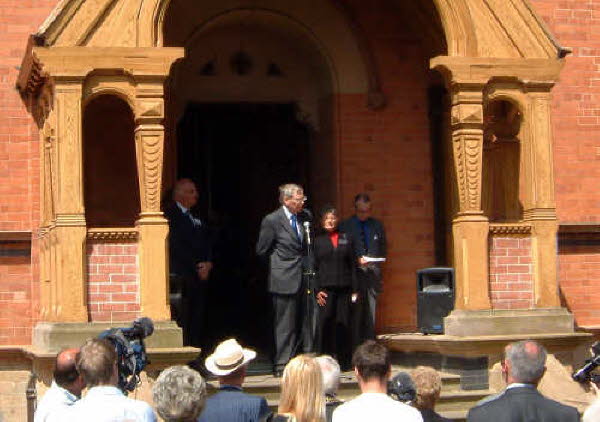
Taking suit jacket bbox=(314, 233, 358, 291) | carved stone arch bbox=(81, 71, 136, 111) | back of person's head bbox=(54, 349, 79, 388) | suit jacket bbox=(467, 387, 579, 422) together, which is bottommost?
suit jacket bbox=(467, 387, 579, 422)

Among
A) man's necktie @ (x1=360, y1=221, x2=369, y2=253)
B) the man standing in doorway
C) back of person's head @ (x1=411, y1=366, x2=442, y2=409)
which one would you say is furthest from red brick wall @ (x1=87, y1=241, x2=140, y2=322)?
back of person's head @ (x1=411, y1=366, x2=442, y2=409)

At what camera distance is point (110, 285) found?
1321 cm

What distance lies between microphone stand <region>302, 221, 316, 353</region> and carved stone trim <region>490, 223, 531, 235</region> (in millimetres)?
1803

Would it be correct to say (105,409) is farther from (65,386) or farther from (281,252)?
(281,252)

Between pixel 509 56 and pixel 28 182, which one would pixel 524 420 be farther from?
pixel 28 182

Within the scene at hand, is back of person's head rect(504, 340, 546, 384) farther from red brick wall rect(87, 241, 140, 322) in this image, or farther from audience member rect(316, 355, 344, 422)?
red brick wall rect(87, 241, 140, 322)

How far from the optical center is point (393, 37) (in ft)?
53.6

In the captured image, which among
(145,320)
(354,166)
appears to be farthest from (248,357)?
(354,166)

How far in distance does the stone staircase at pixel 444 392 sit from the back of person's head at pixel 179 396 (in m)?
5.36

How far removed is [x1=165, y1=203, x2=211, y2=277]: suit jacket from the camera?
555 inches

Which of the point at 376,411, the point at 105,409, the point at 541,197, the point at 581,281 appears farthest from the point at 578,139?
the point at 105,409

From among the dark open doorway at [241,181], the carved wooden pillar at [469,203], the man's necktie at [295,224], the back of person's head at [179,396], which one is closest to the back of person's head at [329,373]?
the back of person's head at [179,396]

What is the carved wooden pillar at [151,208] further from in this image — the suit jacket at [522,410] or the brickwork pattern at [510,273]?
the suit jacket at [522,410]

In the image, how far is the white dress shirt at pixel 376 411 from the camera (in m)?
7.54
